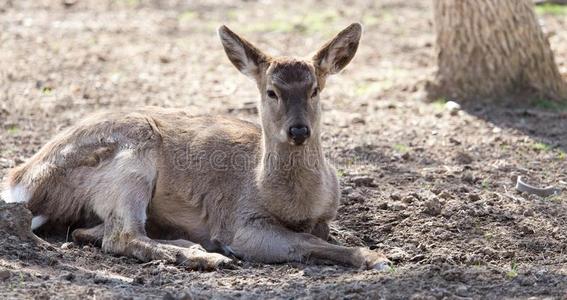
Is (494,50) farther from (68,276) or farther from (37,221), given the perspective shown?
(68,276)

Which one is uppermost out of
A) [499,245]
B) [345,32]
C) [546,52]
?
[345,32]

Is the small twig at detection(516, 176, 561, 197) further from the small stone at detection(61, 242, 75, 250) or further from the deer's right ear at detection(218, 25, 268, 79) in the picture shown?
the small stone at detection(61, 242, 75, 250)

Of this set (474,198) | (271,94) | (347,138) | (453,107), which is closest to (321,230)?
(271,94)

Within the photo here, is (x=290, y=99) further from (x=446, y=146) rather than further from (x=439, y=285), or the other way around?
(x=446, y=146)

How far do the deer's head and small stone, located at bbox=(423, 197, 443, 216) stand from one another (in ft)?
3.64

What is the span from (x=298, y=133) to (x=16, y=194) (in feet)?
8.05

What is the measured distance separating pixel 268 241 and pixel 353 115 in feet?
15.0

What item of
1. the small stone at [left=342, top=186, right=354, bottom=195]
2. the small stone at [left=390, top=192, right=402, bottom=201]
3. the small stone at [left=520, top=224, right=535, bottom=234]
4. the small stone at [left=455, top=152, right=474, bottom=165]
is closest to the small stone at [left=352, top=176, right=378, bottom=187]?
the small stone at [left=342, top=186, right=354, bottom=195]

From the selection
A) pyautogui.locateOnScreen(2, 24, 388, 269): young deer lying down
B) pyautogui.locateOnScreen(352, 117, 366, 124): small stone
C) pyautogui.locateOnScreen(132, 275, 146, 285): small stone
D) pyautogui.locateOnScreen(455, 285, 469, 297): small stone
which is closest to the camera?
pyautogui.locateOnScreen(455, 285, 469, 297): small stone

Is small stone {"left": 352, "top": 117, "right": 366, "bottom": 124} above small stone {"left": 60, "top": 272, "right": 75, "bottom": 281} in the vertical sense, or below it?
below

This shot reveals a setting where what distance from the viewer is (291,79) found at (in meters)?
7.74

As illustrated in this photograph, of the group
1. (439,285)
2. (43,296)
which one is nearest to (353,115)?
(439,285)

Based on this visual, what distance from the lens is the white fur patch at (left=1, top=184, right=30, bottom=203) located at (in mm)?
8109

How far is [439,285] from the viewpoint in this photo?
6.38 metres
